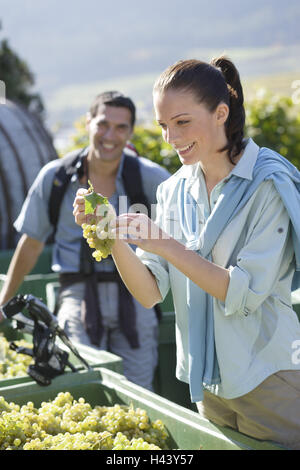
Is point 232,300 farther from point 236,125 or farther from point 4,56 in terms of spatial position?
point 4,56

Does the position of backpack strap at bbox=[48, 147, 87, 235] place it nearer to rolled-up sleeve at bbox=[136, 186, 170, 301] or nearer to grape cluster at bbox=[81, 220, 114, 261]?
rolled-up sleeve at bbox=[136, 186, 170, 301]

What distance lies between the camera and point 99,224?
1.87m

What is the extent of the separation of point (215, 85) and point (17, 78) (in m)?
7.67

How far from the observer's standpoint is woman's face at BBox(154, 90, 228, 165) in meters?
1.97

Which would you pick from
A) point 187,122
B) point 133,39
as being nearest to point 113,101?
point 187,122

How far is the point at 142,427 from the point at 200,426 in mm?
254

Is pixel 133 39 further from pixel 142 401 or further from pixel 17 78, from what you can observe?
pixel 142 401

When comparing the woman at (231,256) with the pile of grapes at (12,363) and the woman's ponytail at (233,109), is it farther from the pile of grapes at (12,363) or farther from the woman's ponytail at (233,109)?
the pile of grapes at (12,363)

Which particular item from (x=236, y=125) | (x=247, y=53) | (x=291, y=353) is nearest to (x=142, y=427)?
(x=291, y=353)

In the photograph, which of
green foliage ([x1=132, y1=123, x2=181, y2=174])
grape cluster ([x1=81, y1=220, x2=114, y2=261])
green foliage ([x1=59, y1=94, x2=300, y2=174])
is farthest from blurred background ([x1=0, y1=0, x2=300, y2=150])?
grape cluster ([x1=81, y1=220, x2=114, y2=261])

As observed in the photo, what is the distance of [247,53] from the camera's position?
7.15 meters
